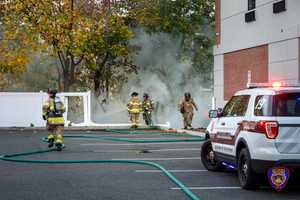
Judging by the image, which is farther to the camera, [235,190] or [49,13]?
[49,13]

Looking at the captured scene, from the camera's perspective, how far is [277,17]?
22672 mm

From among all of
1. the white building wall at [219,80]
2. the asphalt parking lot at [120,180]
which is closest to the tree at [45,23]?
the white building wall at [219,80]

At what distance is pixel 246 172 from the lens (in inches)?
413

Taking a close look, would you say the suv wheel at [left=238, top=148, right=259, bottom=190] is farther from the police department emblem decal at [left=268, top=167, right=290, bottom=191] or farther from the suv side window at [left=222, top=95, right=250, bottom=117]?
the suv side window at [left=222, top=95, right=250, bottom=117]

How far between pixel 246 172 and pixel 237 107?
1545mm

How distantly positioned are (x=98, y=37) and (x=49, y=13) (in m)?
3.19

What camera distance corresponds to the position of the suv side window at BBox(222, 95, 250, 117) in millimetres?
11266

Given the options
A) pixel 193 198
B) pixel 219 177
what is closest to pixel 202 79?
pixel 219 177

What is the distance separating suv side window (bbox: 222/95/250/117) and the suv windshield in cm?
87

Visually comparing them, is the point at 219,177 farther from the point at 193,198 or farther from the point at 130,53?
the point at 130,53

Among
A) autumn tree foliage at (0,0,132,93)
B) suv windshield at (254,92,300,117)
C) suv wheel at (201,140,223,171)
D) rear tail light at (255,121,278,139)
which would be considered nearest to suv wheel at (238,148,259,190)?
rear tail light at (255,121,278,139)

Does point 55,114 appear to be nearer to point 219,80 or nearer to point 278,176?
point 278,176

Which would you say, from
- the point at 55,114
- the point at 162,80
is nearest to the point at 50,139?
the point at 55,114

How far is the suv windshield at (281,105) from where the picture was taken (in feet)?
33.1
